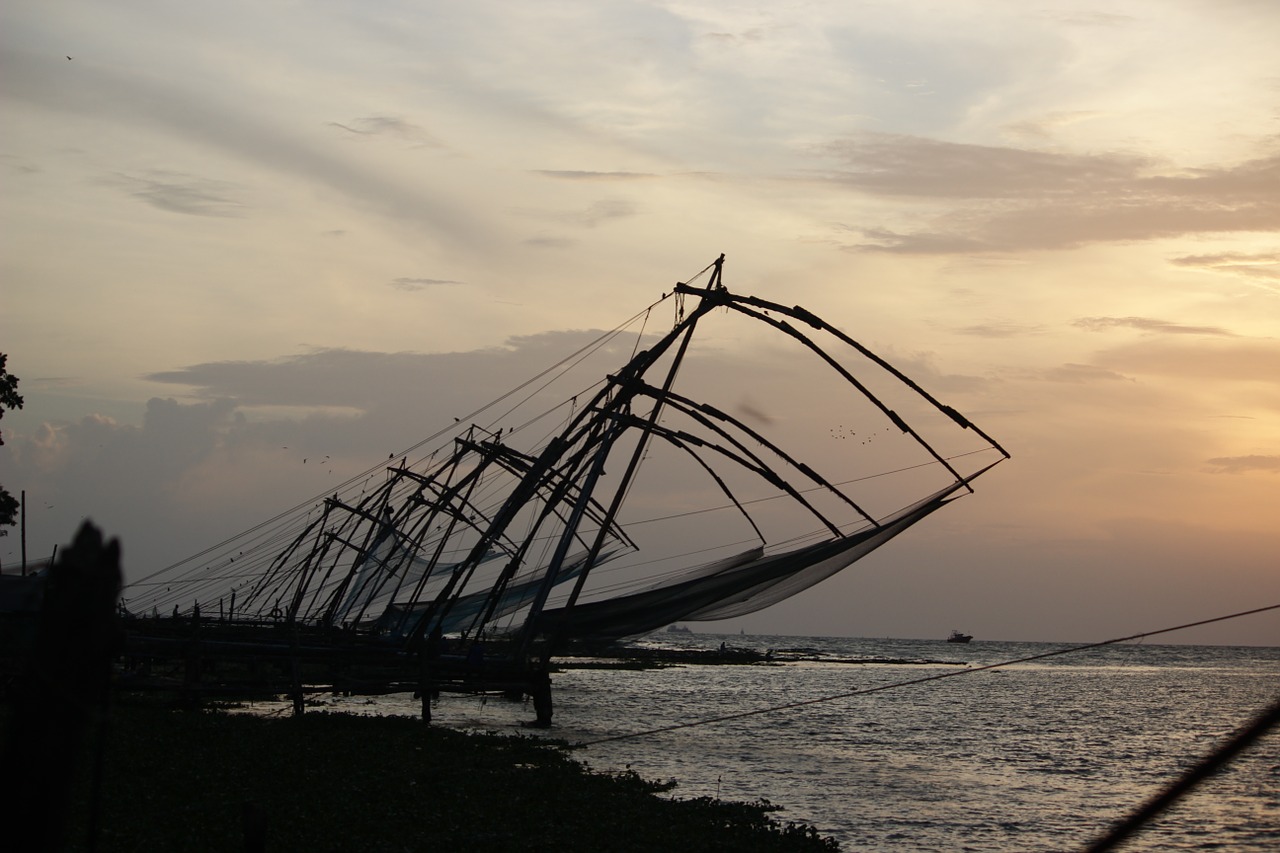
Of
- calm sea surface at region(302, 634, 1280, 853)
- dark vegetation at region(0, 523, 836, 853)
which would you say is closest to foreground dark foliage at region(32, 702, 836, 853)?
dark vegetation at region(0, 523, 836, 853)

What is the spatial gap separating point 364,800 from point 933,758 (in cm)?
1949

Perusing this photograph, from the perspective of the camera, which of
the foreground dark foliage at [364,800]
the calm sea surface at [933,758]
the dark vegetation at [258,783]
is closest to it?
the dark vegetation at [258,783]

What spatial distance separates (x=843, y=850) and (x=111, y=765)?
9.27 m

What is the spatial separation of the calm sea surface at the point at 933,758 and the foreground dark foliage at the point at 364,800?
2768 millimetres

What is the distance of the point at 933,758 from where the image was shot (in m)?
29.6

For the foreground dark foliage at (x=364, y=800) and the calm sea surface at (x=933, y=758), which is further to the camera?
the calm sea surface at (x=933, y=758)

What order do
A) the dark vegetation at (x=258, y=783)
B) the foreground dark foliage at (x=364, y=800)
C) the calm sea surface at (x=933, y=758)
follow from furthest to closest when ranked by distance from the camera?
the calm sea surface at (x=933, y=758), the foreground dark foliage at (x=364, y=800), the dark vegetation at (x=258, y=783)

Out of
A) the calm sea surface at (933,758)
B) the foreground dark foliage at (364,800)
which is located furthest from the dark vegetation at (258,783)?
the calm sea surface at (933,758)

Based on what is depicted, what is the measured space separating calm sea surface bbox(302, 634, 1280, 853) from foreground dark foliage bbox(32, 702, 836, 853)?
2768 millimetres

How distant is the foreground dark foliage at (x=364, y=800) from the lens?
11445 millimetres

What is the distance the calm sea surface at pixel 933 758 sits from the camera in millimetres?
19234

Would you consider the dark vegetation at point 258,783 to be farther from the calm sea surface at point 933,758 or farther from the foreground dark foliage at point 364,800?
the calm sea surface at point 933,758

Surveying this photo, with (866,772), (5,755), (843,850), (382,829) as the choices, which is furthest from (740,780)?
(5,755)

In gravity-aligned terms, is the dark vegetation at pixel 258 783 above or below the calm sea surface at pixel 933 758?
above
